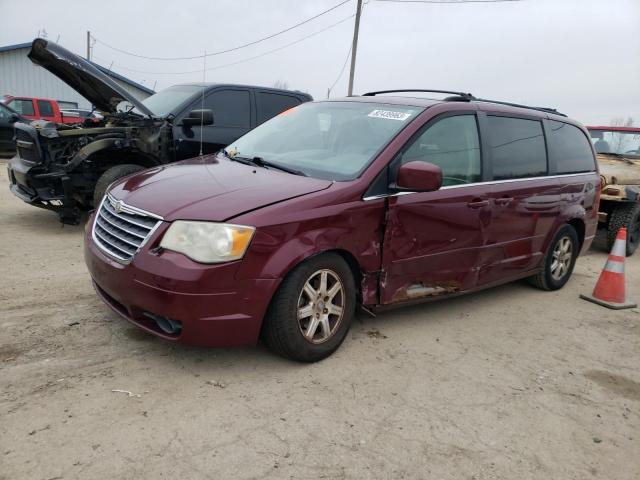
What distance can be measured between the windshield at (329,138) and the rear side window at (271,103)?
313 cm

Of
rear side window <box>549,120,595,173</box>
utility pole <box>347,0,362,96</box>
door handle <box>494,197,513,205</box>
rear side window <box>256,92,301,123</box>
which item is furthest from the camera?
utility pole <box>347,0,362,96</box>

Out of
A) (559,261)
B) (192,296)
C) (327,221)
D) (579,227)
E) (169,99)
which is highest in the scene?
(169,99)

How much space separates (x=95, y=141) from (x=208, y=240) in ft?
12.9

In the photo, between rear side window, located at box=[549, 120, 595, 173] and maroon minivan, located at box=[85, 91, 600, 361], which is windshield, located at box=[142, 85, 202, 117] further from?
rear side window, located at box=[549, 120, 595, 173]

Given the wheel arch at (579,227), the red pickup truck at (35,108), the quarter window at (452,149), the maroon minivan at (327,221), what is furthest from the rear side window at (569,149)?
the red pickup truck at (35,108)

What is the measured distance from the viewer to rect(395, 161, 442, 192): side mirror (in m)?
3.32

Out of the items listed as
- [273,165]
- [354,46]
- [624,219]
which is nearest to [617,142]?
[624,219]

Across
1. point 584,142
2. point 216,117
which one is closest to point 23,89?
point 216,117

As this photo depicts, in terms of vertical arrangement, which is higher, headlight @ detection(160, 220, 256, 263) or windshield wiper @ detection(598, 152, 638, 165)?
windshield wiper @ detection(598, 152, 638, 165)

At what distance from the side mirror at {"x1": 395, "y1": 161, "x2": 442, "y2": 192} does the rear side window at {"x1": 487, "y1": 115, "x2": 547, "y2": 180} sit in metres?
1.12

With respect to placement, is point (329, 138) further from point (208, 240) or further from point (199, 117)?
point (199, 117)

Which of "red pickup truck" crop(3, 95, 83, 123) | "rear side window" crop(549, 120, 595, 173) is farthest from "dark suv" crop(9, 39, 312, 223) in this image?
"red pickup truck" crop(3, 95, 83, 123)

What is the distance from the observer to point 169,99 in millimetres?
6973

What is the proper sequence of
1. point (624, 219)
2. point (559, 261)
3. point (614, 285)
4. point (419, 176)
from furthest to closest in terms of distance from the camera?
point (624, 219), point (559, 261), point (614, 285), point (419, 176)
